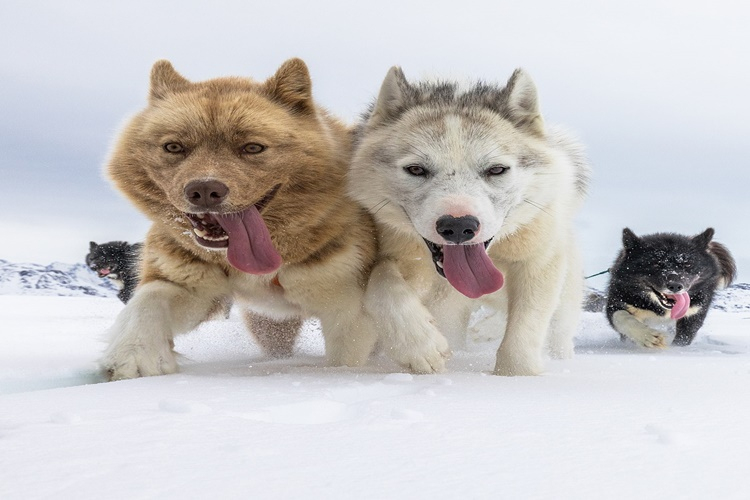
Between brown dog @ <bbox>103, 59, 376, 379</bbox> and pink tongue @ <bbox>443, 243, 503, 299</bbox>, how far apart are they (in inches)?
19.8

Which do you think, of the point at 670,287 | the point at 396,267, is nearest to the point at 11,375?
the point at 396,267

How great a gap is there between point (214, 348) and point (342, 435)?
130 inches

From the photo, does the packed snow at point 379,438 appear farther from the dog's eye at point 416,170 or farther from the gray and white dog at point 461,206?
the dog's eye at point 416,170

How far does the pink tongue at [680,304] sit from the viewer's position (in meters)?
7.28

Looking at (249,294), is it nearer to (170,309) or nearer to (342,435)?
(170,309)

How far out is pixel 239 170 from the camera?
2.99 metres

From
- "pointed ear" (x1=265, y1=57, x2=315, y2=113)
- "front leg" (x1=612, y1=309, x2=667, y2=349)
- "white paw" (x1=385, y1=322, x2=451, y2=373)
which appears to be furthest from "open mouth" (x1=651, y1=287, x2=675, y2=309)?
"pointed ear" (x1=265, y1=57, x2=315, y2=113)

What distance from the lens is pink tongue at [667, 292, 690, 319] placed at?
7.28 meters

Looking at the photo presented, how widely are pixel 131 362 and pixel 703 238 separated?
632cm

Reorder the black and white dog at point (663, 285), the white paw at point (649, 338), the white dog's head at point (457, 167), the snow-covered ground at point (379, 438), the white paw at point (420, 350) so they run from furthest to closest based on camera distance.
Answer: the black and white dog at point (663, 285) → the white paw at point (649, 338) → the white paw at point (420, 350) → the white dog's head at point (457, 167) → the snow-covered ground at point (379, 438)

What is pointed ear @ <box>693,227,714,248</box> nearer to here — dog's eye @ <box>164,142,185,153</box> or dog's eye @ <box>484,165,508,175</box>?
dog's eye @ <box>484,165,508,175</box>

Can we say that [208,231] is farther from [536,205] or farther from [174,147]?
[536,205]

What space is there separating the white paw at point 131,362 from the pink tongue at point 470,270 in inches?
51.2

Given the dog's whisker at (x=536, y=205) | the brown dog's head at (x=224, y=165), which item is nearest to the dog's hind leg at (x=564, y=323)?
the dog's whisker at (x=536, y=205)
